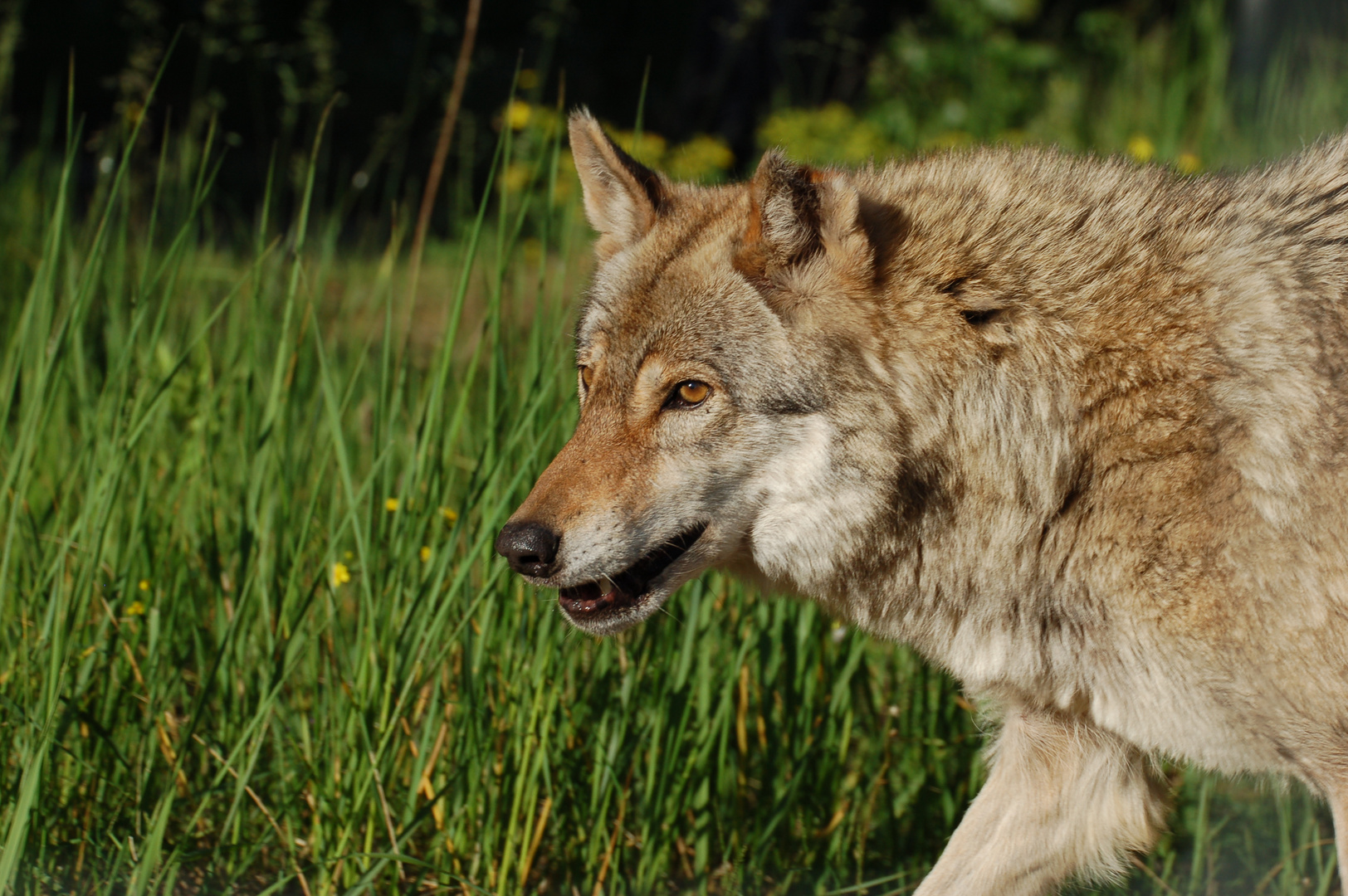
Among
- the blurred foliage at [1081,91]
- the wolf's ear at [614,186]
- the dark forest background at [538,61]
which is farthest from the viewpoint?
the dark forest background at [538,61]

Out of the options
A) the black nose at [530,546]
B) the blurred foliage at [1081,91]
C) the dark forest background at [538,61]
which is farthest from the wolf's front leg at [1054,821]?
the blurred foliage at [1081,91]

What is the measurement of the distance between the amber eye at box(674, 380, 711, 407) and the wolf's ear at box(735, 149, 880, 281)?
0.92 ft

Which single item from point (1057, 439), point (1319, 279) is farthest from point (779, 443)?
point (1319, 279)

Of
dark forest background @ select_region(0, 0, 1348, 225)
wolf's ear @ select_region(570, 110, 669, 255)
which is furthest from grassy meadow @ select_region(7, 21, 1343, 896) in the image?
dark forest background @ select_region(0, 0, 1348, 225)

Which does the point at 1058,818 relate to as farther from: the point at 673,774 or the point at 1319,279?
the point at 1319,279

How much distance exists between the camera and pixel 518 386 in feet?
10.9

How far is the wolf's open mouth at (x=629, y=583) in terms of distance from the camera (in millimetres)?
2631

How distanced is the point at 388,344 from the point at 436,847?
1.34 m

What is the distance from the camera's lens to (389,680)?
286cm

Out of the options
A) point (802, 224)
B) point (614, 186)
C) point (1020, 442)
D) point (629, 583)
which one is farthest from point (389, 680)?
point (1020, 442)

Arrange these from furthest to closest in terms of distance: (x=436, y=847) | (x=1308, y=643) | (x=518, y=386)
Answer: (x=518, y=386), (x=436, y=847), (x=1308, y=643)

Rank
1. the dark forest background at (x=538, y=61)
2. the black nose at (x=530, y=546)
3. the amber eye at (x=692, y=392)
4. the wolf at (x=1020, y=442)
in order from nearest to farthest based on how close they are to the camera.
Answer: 1. the wolf at (x=1020, y=442)
2. the black nose at (x=530, y=546)
3. the amber eye at (x=692, y=392)
4. the dark forest background at (x=538, y=61)

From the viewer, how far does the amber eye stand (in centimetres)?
Answer: 261

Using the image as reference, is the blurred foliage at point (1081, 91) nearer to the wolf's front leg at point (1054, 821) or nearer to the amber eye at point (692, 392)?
the wolf's front leg at point (1054, 821)
